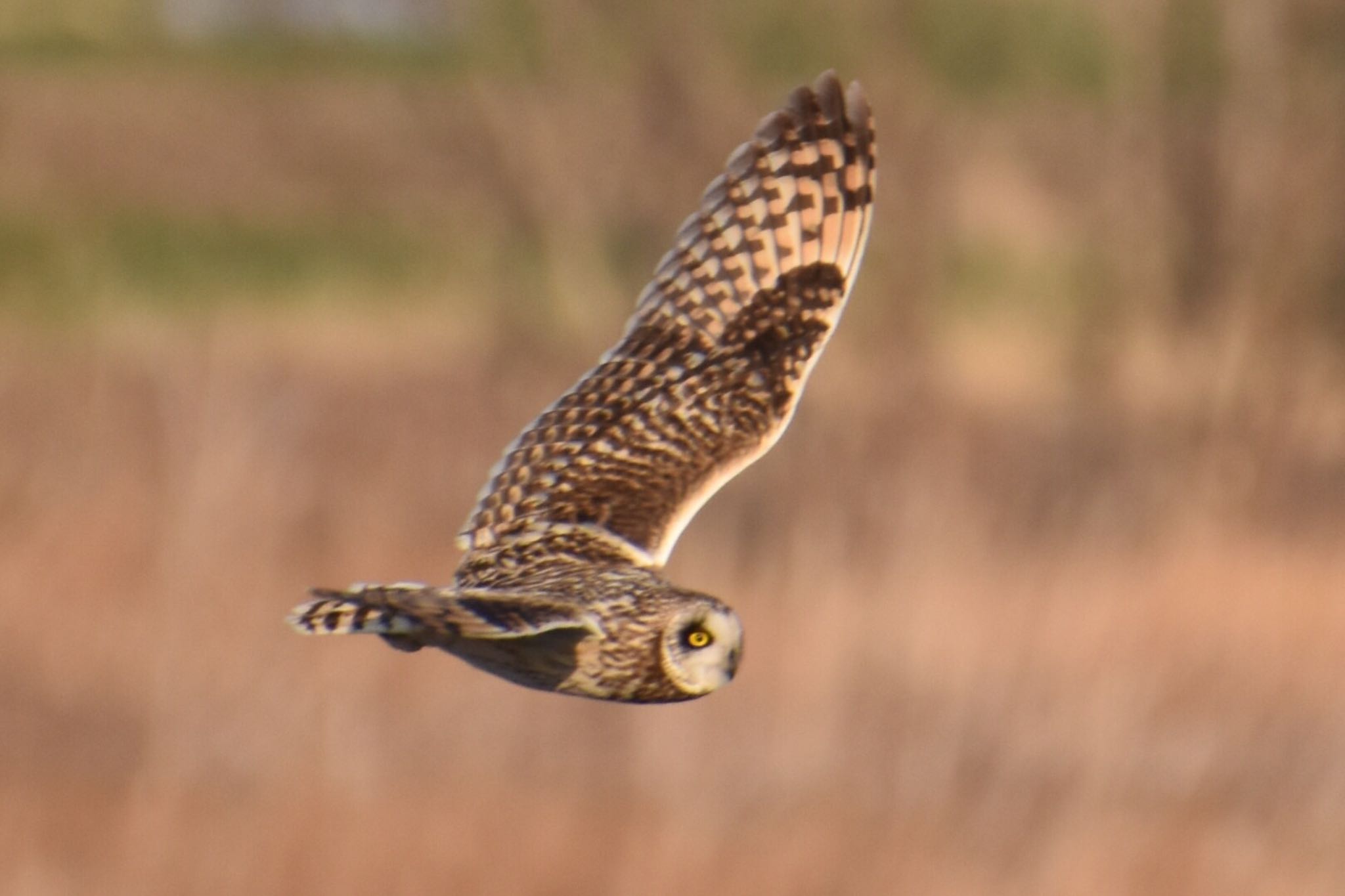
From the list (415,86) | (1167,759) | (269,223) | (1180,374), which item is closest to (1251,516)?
(1180,374)

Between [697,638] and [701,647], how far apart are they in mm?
16

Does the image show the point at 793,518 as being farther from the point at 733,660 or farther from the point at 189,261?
the point at 189,261

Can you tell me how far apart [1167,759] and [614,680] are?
647cm

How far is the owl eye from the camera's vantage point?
297 cm

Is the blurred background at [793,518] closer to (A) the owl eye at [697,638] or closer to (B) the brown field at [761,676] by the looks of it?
(B) the brown field at [761,676]

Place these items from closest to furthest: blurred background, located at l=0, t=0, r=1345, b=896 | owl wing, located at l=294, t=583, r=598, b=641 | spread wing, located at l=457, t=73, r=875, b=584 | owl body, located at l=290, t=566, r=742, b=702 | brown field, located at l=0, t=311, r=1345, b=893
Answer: owl wing, located at l=294, t=583, r=598, b=641 → owl body, located at l=290, t=566, r=742, b=702 → spread wing, located at l=457, t=73, r=875, b=584 → brown field, located at l=0, t=311, r=1345, b=893 → blurred background, located at l=0, t=0, r=1345, b=896

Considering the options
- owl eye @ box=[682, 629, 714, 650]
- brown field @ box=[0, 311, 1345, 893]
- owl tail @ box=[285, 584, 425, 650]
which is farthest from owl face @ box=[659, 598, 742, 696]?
brown field @ box=[0, 311, 1345, 893]

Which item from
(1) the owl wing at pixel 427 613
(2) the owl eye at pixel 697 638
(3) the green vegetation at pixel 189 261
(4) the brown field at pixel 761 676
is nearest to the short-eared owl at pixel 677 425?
(2) the owl eye at pixel 697 638

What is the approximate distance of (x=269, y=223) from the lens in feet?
74.1

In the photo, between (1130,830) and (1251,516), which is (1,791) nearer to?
(1130,830)

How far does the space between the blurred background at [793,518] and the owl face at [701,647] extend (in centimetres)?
454

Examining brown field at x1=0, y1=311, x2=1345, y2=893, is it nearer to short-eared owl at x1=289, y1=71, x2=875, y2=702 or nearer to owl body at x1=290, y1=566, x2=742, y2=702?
short-eared owl at x1=289, y1=71, x2=875, y2=702

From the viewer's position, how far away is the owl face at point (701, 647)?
2.95 metres


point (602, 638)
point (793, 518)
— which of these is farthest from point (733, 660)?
point (793, 518)
